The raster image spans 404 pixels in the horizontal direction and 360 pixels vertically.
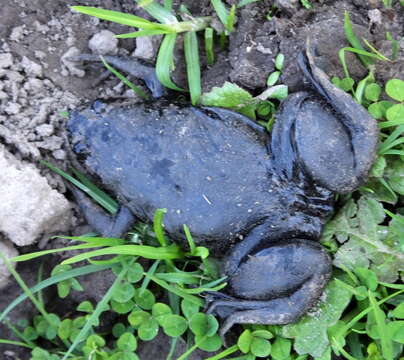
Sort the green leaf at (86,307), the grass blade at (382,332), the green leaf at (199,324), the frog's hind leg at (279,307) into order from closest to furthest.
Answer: the grass blade at (382,332) → the frog's hind leg at (279,307) → the green leaf at (199,324) → the green leaf at (86,307)

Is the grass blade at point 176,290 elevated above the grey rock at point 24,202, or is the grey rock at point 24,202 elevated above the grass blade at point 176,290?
the grey rock at point 24,202

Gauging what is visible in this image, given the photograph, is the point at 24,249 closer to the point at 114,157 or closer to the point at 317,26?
the point at 114,157

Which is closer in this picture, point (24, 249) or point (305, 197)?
point (305, 197)

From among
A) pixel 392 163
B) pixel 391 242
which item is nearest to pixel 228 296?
pixel 391 242

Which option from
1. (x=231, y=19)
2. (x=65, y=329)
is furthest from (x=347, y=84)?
(x=65, y=329)

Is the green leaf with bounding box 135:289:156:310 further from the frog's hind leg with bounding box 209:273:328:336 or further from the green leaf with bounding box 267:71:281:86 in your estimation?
the green leaf with bounding box 267:71:281:86

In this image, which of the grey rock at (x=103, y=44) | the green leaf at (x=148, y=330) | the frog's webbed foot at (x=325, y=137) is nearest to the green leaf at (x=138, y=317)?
the green leaf at (x=148, y=330)

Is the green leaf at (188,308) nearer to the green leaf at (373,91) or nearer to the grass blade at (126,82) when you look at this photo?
the grass blade at (126,82)
